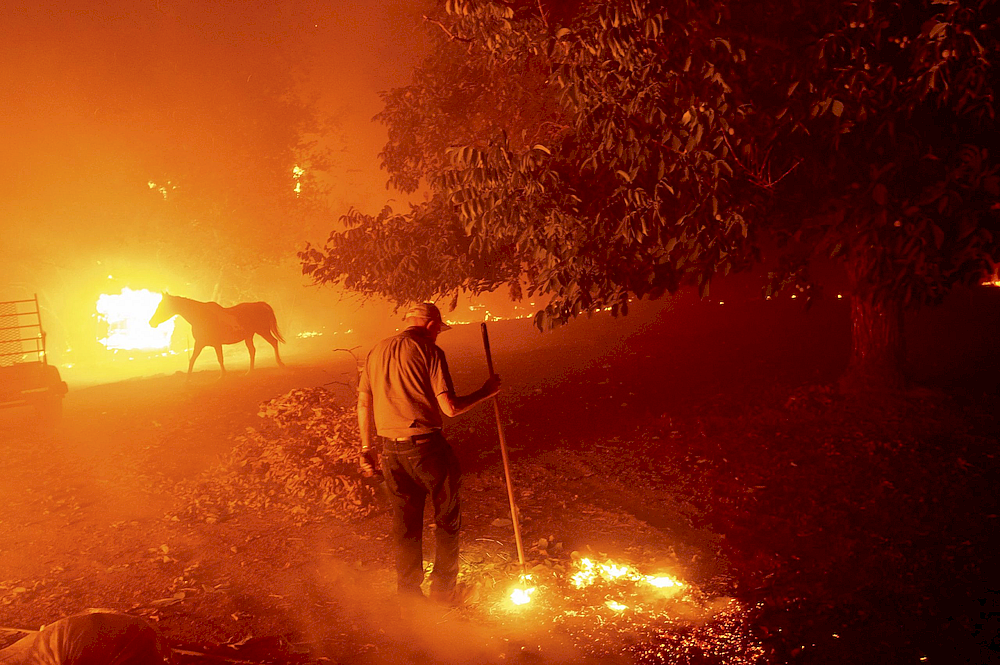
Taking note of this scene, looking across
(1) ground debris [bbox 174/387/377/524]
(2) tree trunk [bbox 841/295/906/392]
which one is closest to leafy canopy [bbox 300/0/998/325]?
(2) tree trunk [bbox 841/295/906/392]

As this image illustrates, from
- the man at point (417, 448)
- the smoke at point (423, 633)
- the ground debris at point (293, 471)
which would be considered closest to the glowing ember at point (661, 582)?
the smoke at point (423, 633)

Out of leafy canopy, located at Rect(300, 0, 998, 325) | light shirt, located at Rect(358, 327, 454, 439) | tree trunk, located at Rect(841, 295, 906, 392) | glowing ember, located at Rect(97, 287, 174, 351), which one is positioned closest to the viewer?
light shirt, located at Rect(358, 327, 454, 439)

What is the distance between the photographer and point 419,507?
503cm

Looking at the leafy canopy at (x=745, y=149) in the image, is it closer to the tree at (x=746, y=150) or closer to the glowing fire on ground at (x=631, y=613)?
the tree at (x=746, y=150)

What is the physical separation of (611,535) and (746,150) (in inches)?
153

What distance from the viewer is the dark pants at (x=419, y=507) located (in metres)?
4.93

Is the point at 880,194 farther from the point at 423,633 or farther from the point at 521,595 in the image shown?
the point at 423,633

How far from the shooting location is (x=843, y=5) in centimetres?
657

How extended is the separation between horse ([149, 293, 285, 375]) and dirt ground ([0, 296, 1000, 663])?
4130 millimetres

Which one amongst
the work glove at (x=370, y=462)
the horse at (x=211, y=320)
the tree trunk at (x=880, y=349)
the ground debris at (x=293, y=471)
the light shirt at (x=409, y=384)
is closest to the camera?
the light shirt at (x=409, y=384)

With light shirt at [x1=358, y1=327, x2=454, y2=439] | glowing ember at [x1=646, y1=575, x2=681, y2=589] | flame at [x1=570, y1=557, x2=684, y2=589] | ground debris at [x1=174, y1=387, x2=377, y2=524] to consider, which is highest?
light shirt at [x1=358, y1=327, x2=454, y2=439]

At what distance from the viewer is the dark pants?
4926 millimetres

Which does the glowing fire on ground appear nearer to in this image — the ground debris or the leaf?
the ground debris

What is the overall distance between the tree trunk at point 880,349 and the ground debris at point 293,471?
22.6ft
